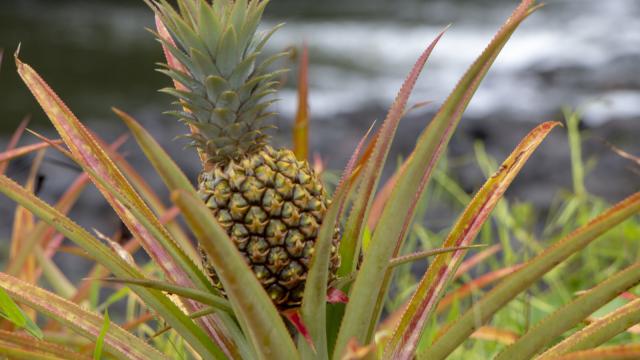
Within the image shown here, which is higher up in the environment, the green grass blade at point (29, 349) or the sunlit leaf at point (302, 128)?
the sunlit leaf at point (302, 128)

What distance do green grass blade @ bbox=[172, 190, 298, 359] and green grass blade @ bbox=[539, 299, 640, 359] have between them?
0.29 m

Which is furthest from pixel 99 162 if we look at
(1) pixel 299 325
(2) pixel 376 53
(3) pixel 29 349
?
(2) pixel 376 53

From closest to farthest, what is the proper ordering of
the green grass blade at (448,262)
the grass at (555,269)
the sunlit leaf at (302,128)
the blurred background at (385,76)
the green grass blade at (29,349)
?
the green grass blade at (29,349), the green grass blade at (448,262), the sunlit leaf at (302,128), the grass at (555,269), the blurred background at (385,76)

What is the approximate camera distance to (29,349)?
0.98m

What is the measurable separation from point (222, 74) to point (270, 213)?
18 cm

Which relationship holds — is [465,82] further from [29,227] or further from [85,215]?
[85,215]

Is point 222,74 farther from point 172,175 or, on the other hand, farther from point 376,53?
point 376,53

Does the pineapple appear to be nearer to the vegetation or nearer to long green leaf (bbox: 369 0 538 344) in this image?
the vegetation

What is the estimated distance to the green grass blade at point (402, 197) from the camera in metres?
0.80

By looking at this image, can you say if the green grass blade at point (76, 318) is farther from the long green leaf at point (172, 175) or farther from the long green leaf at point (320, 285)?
the long green leaf at point (320, 285)

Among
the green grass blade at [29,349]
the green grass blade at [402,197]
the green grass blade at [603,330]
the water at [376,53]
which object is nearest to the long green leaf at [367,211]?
the green grass blade at [402,197]

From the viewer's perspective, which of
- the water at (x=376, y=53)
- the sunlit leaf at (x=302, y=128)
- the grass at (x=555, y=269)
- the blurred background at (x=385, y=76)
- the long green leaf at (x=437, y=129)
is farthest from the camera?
the water at (x=376, y=53)

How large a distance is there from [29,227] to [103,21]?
14073 millimetres

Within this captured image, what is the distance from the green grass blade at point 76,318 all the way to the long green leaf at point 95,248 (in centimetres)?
6
